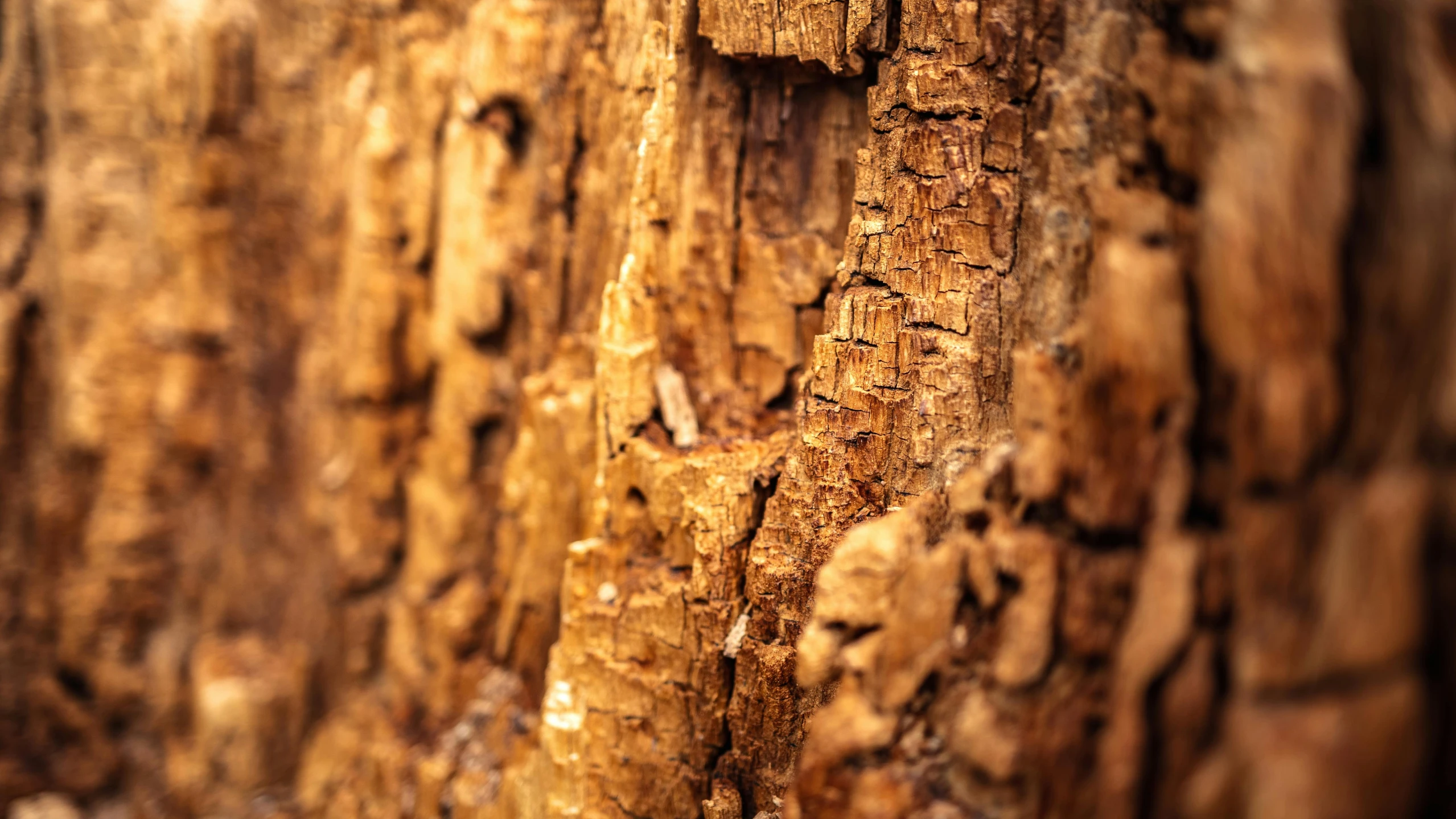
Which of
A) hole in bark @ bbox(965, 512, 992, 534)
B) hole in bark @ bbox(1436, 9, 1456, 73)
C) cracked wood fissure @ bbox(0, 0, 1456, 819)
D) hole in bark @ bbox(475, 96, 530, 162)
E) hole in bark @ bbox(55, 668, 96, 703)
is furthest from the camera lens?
hole in bark @ bbox(55, 668, 96, 703)

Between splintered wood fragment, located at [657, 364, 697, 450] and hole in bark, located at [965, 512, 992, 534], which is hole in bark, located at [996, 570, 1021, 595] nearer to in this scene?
hole in bark, located at [965, 512, 992, 534]

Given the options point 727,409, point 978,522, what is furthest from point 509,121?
point 978,522

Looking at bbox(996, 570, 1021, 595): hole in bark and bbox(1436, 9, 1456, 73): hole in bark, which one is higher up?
bbox(1436, 9, 1456, 73): hole in bark

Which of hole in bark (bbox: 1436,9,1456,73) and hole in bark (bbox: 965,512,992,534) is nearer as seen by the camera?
hole in bark (bbox: 1436,9,1456,73)

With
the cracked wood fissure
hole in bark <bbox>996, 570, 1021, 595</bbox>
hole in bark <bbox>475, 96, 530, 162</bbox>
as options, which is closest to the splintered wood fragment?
the cracked wood fissure

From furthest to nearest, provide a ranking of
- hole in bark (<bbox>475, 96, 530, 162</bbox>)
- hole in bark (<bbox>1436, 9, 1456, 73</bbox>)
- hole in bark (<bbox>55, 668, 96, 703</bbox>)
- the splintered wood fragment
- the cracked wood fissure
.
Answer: hole in bark (<bbox>55, 668, 96, 703</bbox>)
hole in bark (<bbox>475, 96, 530, 162</bbox>)
the splintered wood fragment
the cracked wood fissure
hole in bark (<bbox>1436, 9, 1456, 73</bbox>)

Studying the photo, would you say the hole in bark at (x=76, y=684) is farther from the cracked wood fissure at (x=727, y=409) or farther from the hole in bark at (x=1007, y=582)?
the hole in bark at (x=1007, y=582)

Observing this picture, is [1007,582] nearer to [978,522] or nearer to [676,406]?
[978,522]

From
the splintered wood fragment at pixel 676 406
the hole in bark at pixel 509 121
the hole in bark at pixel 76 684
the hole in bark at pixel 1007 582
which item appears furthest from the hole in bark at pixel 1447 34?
the hole in bark at pixel 76 684

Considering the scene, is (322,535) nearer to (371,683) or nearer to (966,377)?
(371,683)

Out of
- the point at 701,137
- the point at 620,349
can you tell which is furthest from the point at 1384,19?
the point at 620,349
